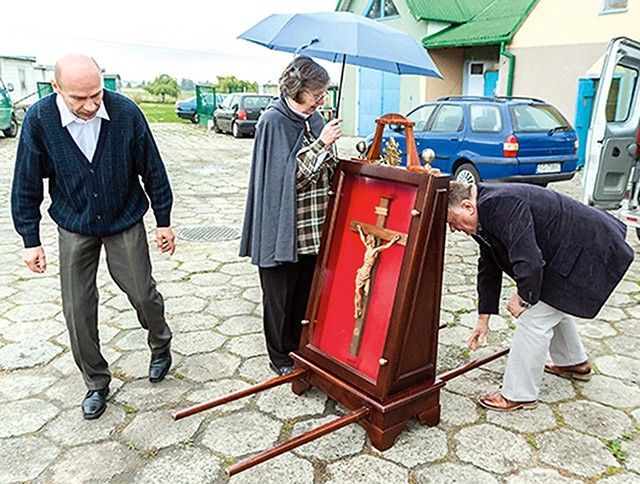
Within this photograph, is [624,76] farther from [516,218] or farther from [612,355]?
[516,218]

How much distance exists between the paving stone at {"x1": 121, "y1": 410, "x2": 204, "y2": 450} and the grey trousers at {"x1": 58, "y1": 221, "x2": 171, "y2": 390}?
0.32 m

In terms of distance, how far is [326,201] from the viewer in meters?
2.98

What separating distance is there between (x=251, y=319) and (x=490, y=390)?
182 cm

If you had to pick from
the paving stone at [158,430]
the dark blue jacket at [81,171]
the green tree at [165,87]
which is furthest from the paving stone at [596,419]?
the green tree at [165,87]

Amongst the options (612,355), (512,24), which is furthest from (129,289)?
(512,24)

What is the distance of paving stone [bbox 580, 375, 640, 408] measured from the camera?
3.06 meters

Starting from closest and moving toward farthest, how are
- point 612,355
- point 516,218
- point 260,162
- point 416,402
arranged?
point 516,218 → point 416,402 → point 260,162 → point 612,355

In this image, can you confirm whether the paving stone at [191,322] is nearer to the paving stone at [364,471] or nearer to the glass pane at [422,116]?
the paving stone at [364,471]

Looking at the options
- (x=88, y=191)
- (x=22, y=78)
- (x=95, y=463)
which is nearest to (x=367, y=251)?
(x=88, y=191)

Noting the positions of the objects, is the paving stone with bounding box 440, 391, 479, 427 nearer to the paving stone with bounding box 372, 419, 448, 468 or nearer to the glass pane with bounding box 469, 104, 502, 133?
the paving stone with bounding box 372, 419, 448, 468

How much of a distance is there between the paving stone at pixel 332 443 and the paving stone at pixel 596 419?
44.1 inches

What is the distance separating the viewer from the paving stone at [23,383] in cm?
309

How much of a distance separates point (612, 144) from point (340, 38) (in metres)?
3.90

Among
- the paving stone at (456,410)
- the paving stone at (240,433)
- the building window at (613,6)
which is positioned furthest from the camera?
the building window at (613,6)
